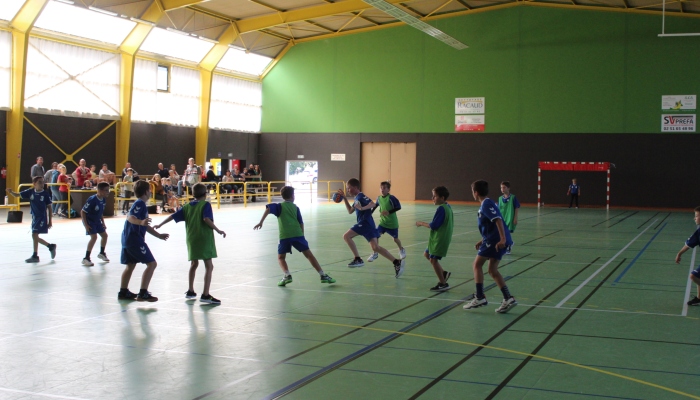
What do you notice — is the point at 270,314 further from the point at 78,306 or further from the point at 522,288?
the point at 522,288

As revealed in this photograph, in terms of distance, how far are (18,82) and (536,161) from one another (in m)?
27.4

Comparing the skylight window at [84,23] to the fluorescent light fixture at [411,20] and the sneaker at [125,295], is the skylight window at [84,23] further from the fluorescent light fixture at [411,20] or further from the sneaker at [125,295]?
the sneaker at [125,295]

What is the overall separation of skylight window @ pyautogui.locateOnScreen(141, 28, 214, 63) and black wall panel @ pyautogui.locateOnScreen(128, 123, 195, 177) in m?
4.04

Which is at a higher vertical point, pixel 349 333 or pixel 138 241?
pixel 138 241

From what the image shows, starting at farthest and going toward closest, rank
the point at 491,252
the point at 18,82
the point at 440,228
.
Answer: the point at 18,82
the point at 440,228
the point at 491,252

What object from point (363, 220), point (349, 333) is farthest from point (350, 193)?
point (349, 333)

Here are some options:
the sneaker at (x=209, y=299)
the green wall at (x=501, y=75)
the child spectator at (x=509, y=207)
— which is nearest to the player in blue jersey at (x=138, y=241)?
the sneaker at (x=209, y=299)

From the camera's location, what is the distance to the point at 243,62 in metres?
43.7

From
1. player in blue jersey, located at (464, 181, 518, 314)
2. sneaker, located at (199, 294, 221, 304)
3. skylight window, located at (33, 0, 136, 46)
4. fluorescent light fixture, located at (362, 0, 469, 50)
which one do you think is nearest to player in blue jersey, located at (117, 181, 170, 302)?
sneaker, located at (199, 294, 221, 304)

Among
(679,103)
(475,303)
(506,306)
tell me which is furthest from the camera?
(679,103)

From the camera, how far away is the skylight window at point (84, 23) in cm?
3102

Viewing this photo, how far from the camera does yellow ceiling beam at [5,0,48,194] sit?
95.2 ft

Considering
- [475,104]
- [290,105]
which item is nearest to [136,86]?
[290,105]

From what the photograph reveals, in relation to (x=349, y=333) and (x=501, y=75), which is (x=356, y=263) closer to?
(x=349, y=333)
